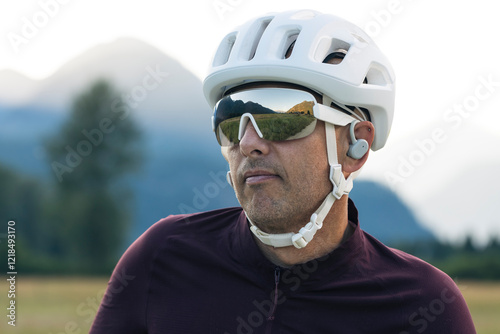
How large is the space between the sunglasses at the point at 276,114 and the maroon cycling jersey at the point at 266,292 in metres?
0.62

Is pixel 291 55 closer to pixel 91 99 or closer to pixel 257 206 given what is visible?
pixel 257 206

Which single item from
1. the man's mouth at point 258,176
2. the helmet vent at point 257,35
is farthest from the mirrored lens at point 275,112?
the helmet vent at point 257,35

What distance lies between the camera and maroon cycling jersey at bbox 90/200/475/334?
3.62m

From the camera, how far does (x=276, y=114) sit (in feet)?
12.1

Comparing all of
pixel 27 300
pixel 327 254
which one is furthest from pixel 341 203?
pixel 27 300

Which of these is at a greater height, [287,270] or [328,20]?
[328,20]

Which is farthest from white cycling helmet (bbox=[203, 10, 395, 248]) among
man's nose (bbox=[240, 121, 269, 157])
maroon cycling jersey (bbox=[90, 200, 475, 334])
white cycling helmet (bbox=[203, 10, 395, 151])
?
maroon cycling jersey (bbox=[90, 200, 475, 334])

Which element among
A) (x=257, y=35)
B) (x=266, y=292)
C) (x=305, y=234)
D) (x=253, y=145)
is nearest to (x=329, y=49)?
(x=257, y=35)

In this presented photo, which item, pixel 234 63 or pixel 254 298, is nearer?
pixel 254 298

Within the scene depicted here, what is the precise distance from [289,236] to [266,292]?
0.35 metres

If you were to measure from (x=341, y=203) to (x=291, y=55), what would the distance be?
98 centimetres

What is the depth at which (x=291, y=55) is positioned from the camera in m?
3.80

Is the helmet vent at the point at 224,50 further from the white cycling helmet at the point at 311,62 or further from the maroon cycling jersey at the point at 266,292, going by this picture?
the maroon cycling jersey at the point at 266,292

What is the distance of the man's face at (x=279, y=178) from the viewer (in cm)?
358
